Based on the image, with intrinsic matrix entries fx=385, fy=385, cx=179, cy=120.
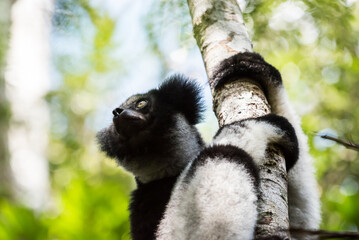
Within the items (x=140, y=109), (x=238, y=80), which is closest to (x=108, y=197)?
(x=140, y=109)

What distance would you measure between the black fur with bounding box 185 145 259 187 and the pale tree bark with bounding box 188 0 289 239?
6cm

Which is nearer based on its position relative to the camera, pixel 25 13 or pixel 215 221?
pixel 215 221

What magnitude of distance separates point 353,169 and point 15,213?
5874 mm

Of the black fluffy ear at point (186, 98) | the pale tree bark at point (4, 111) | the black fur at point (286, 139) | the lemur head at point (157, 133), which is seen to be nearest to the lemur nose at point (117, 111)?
the lemur head at point (157, 133)

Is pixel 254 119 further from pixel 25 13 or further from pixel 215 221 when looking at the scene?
pixel 25 13

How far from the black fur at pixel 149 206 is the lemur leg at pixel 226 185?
1.26ft

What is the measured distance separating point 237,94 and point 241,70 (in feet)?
0.71

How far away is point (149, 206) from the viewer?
2982 mm

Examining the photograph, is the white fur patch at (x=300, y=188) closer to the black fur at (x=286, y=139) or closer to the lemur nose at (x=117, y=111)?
the black fur at (x=286, y=139)

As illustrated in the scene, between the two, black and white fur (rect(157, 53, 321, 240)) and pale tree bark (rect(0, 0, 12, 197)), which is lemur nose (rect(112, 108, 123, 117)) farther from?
pale tree bark (rect(0, 0, 12, 197))

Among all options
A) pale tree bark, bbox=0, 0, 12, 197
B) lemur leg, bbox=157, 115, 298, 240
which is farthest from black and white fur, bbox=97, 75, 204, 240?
pale tree bark, bbox=0, 0, 12, 197

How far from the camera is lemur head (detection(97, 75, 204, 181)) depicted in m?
3.15

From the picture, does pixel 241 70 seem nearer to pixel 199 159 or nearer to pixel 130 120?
pixel 199 159

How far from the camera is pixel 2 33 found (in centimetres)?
667
